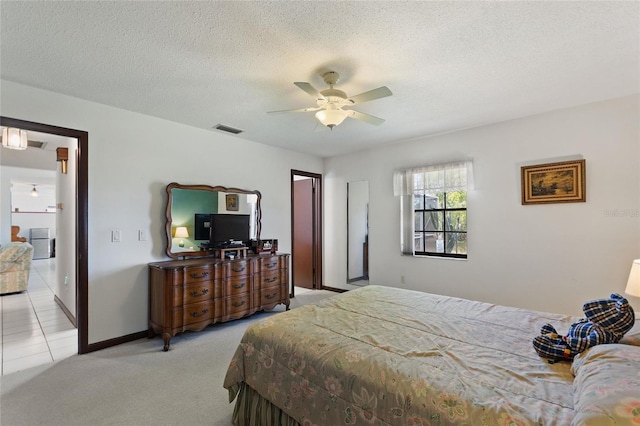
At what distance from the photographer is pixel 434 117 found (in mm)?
3500

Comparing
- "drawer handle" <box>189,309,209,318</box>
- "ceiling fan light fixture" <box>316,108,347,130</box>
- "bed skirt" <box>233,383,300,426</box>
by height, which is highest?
"ceiling fan light fixture" <box>316,108,347,130</box>

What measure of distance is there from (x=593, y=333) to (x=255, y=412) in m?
1.83

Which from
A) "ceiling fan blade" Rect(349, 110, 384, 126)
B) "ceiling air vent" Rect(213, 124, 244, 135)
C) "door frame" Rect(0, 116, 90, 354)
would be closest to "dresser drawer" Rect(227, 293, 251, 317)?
"door frame" Rect(0, 116, 90, 354)

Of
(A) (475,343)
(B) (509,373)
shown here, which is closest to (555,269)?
(A) (475,343)

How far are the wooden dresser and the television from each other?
305 millimetres

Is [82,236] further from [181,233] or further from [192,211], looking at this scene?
[192,211]

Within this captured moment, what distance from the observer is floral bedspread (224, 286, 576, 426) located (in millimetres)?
1103

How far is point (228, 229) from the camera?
4.05 m

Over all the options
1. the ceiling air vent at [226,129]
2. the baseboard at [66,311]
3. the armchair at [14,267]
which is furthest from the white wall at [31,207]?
the ceiling air vent at [226,129]

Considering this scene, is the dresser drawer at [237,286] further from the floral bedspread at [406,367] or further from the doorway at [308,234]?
the doorway at [308,234]

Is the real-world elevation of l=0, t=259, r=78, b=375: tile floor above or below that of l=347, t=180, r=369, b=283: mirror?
below

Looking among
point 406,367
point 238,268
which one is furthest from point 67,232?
point 406,367

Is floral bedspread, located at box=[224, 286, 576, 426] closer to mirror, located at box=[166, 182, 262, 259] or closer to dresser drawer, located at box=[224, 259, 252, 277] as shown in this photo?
dresser drawer, located at box=[224, 259, 252, 277]

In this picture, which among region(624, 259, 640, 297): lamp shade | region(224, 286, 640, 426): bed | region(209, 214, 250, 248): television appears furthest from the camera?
region(209, 214, 250, 248): television
